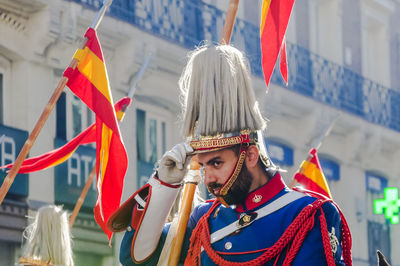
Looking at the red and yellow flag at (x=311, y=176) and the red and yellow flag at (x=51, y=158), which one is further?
the red and yellow flag at (x=311, y=176)

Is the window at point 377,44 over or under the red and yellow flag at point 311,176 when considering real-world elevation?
over

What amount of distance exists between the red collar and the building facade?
26.8ft

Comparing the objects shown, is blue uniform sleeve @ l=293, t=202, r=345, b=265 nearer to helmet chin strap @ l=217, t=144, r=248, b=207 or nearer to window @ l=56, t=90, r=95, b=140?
helmet chin strap @ l=217, t=144, r=248, b=207

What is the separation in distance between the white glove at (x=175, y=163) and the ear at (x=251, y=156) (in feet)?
0.69

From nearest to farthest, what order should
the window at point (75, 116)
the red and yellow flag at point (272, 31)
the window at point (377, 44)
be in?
the red and yellow flag at point (272, 31)
the window at point (75, 116)
the window at point (377, 44)

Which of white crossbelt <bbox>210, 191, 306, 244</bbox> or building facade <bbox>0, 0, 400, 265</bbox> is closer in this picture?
white crossbelt <bbox>210, 191, 306, 244</bbox>

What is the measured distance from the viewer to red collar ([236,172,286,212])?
11.9 ft

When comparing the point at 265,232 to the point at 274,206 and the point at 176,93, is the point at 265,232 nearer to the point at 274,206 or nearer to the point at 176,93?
the point at 274,206

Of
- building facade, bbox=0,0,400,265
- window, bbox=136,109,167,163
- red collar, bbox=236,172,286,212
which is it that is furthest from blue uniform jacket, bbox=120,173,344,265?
window, bbox=136,109,167,163

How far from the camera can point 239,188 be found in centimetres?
360

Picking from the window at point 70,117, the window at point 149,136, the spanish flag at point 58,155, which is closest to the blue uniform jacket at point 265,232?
the spanish flag at point 58,155

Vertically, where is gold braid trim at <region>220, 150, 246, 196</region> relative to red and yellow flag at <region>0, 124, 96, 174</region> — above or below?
below

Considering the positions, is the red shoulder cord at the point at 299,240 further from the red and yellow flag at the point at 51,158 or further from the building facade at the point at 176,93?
the building facade at the point at 176,93

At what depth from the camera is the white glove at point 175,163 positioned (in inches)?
138
